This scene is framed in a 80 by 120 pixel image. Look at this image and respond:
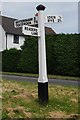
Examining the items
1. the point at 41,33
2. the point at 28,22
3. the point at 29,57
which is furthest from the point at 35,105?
the point at 29,57

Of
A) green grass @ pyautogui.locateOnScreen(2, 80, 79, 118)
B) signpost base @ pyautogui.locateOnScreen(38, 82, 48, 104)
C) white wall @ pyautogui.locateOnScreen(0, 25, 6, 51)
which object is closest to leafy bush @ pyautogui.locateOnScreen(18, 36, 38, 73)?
white wall @ pyautogui.locateOnScreen(0, 25, 6, 51)

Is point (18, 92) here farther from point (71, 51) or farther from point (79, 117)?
point (71, 51)

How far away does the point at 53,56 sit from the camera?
26.9 metres

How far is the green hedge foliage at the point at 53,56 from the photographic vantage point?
24922mm

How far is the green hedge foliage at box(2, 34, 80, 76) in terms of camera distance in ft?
81.8

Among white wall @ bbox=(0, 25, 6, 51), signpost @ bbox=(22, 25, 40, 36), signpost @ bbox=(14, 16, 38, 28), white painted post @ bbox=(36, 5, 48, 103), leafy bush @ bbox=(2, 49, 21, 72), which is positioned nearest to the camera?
white painted post @ bbox=(36, 5, 48, 103)

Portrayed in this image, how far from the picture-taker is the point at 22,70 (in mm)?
29734

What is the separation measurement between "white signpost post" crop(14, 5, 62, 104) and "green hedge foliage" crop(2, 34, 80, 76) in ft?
53.6

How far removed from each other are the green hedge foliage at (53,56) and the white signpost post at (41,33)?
53.6ft

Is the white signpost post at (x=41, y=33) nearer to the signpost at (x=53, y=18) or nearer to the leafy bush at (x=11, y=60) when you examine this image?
the signpost at (x=53, y=18)

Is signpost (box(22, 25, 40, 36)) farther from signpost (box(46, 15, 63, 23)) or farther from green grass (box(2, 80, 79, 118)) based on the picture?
green grass (box(2, 80, 79, 118))

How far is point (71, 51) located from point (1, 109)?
61.6 feet

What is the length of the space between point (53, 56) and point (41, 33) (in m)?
18.8

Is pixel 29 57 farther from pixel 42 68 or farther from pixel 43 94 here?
pixel 43 94
